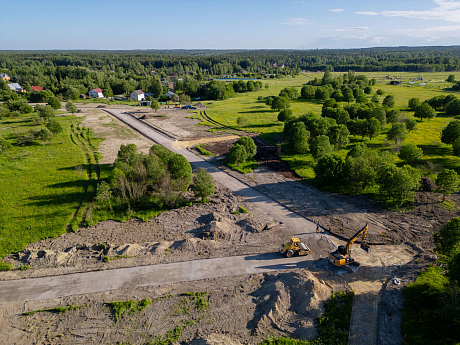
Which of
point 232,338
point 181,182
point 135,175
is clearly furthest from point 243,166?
point 232,338

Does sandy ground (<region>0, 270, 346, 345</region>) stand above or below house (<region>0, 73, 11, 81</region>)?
below

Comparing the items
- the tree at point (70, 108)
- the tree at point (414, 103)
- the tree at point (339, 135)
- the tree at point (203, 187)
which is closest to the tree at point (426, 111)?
the tree at point (414, 103)

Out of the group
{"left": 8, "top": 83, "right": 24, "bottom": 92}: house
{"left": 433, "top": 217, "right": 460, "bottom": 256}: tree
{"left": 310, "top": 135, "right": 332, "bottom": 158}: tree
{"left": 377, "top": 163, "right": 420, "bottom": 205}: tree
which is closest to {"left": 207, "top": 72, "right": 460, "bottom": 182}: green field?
{"left": 310, "top": 135, "right": 332, "bottom": 158}: tree

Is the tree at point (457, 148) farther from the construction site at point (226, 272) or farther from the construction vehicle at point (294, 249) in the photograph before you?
the construction vehicle at point (294, 249)

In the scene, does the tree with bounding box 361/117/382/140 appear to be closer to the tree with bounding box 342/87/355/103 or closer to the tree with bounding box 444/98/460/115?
the tree with bounding box 444/98/460/115

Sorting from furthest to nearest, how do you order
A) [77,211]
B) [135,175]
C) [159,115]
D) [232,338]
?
[159,115]
[135,175]
[77,211]
[232,338]

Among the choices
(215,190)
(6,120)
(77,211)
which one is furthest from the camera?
(6,120)

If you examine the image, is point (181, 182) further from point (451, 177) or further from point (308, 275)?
point (451, 177)

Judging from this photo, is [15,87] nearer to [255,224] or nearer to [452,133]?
[255,224]
